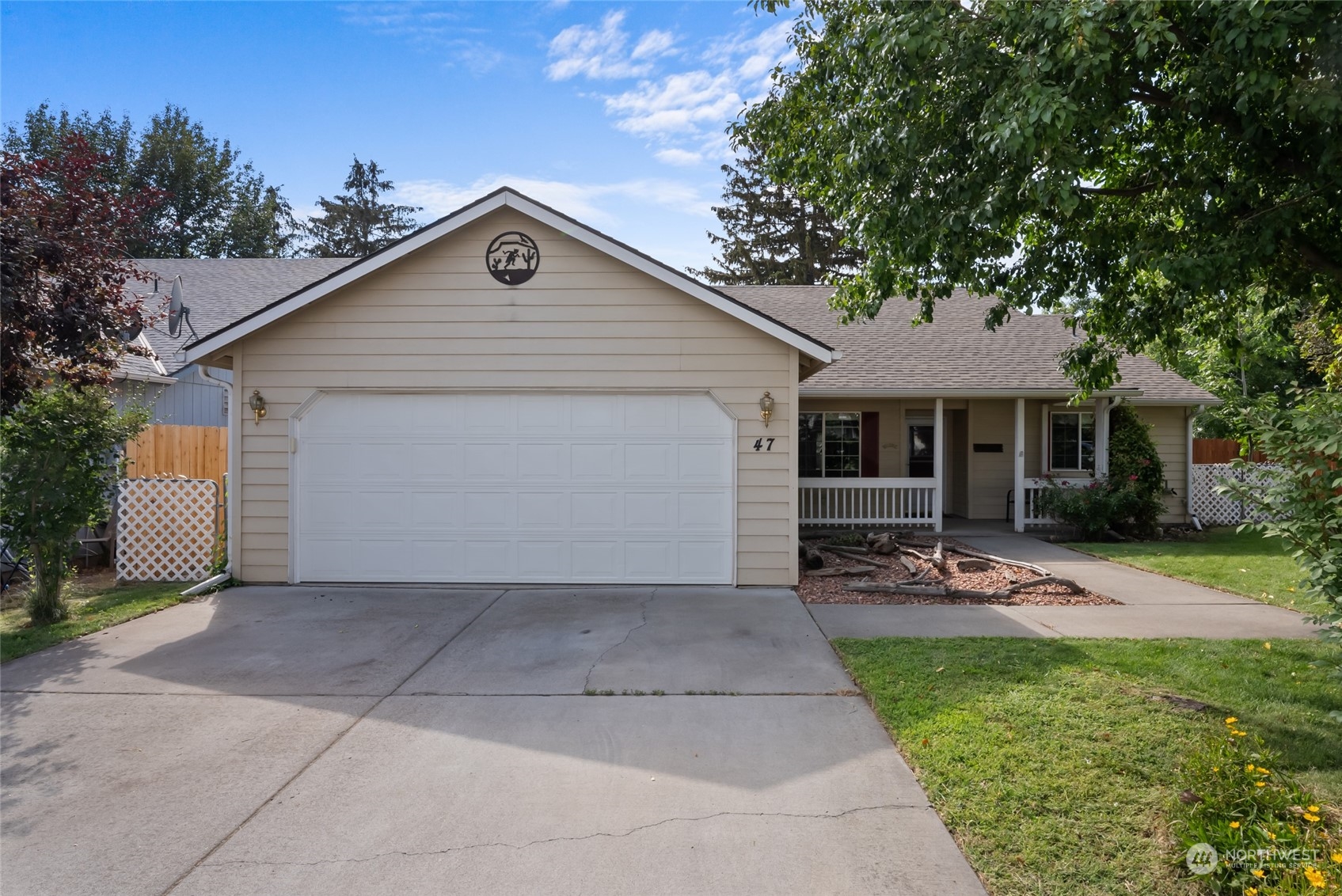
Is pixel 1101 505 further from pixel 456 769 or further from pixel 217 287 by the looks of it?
pixel 217 287

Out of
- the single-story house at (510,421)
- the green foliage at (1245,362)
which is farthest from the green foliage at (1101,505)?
the single-story house at (510,421)

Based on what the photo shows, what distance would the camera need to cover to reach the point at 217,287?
15852mm

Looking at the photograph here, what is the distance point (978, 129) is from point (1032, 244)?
74.9 inches

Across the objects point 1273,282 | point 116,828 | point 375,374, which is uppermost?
point 1273,282

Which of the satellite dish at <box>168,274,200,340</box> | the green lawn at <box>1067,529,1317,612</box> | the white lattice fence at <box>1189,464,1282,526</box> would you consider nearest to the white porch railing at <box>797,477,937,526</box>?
the green lawn at <box>1067,529,1317,612</box>

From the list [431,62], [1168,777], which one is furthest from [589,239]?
[1168,777]

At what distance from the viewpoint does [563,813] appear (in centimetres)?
355

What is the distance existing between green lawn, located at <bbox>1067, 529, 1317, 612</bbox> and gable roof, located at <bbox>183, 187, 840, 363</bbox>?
568 cm

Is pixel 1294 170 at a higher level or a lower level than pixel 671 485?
higher

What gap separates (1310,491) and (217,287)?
18.4 meters

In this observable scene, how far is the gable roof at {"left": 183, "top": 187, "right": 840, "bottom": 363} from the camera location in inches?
327

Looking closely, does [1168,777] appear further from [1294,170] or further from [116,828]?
[116,828]

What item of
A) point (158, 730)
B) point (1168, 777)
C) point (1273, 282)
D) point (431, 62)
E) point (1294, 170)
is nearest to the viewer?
point (1168, 777)

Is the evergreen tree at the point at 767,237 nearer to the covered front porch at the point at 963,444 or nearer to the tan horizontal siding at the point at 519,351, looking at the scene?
the covered front porch at the point at 963,444
